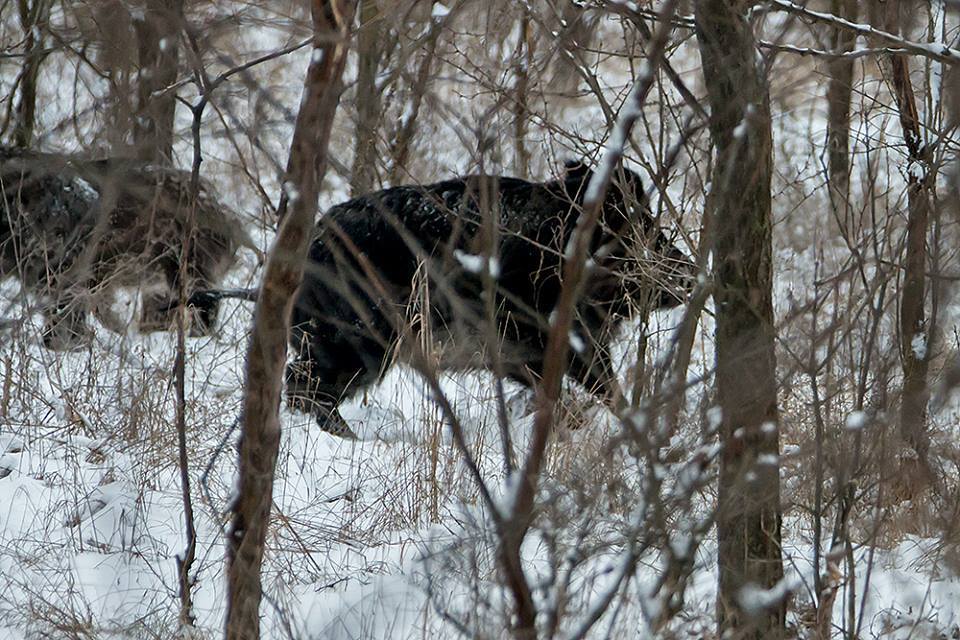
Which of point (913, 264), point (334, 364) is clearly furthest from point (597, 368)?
point (913, 264)

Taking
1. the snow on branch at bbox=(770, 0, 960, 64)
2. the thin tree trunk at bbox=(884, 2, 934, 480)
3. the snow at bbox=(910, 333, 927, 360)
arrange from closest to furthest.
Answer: the snow on branch at bbox=(770, 0, 960, 64) → the thin tree trunk at bbox=(884, 2, 934, 480) → the snow at bbox=(910, 333, 927, 360)

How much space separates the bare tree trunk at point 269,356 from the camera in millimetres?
2473

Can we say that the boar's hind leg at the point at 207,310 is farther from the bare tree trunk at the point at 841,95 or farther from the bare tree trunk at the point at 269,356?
the bare tree trunk at the point at 269,356

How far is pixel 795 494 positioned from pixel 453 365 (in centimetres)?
226

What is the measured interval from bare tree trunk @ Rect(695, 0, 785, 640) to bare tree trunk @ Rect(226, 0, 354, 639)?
886mm

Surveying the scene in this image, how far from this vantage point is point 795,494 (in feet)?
10.8

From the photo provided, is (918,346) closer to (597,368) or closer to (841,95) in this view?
(597,368)

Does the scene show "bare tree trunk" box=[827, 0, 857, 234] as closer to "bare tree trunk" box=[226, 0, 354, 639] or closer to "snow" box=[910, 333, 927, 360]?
"snow" box=[910, 333, 927, 360]

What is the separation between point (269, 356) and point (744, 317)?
1.23m

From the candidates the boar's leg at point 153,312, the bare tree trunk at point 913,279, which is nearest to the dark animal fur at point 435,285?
the boar's leg at point 153,312

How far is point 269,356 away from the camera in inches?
104

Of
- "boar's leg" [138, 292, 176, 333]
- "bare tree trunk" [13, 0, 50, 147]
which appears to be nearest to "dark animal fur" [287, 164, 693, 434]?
"boar's leg" [138, 292, 176, 333]

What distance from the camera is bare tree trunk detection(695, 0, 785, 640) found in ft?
8.75

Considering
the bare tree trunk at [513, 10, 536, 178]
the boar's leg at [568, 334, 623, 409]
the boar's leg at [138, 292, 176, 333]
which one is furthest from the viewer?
the boar's leg at [138, 292, 176, 333]
